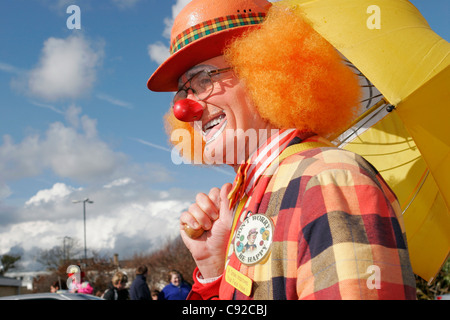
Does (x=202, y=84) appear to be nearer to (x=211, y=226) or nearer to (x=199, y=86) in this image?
(x=199, y=86)

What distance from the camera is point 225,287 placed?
5.65 ft

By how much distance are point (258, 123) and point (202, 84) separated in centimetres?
36

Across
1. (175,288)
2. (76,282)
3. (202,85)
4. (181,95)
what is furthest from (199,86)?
(76,282)

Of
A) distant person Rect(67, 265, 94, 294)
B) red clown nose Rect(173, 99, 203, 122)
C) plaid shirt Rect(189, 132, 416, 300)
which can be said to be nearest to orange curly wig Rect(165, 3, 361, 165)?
red clown nose Rect(173, 99, 203, 122)

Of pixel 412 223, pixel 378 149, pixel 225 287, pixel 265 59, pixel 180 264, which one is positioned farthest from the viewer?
pixel 180 264

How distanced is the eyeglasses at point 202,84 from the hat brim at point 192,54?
91 mm

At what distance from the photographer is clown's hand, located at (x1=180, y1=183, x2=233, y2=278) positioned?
2.26 m

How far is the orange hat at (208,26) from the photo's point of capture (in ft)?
7.57

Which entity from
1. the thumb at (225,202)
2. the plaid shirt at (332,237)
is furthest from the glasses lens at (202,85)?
the plaid shirt at (332,237)

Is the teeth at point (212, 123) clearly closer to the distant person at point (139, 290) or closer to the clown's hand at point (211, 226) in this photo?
the clown's hand at point (211, 226)
